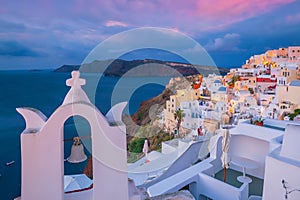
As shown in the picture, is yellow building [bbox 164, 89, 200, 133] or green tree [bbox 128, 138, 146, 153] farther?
yellow building [bbox 164, 89, 200, 133]

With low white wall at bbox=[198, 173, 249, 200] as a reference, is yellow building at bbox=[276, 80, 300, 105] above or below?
above

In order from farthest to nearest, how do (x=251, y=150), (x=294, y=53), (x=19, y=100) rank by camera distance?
(x=294, y=53), (x=19, y=100), (x=251, y=150)

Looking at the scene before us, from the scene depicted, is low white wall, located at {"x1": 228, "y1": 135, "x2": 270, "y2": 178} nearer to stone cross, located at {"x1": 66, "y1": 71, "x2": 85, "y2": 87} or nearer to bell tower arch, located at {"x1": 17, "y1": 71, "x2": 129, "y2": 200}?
bell tower arch, located at {"x1": 17, "y1": 71, "x2": 129, "y2": 200}

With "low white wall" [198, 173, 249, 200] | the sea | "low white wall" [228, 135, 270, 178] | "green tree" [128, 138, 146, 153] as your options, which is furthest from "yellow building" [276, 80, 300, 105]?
"low white wall" [198, 173, 249, 200]

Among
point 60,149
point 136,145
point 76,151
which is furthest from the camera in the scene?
point 136,145

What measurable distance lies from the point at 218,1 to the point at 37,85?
2262 centimetres

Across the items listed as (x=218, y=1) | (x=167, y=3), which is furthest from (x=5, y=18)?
(x=218, y=1)

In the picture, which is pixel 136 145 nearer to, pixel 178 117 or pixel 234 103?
pixel 178 117

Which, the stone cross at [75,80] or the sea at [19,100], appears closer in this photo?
the stone cross at [75,80]

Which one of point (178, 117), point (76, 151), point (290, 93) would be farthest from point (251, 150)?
point (290, 93)

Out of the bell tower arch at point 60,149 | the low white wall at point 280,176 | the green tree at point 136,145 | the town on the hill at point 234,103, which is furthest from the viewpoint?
the green tree at point 136,145

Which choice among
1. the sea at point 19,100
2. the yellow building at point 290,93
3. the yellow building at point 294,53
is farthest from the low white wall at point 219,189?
the yellow building at point 294,53

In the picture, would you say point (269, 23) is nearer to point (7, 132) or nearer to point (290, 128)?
point (290, 128)

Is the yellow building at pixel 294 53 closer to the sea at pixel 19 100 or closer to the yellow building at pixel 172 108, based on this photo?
the sea at pixel 19 100
